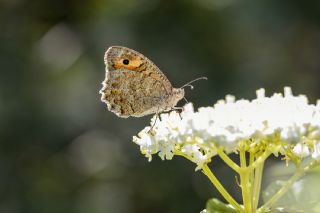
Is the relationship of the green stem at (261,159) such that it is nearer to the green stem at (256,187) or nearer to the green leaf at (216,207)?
the green stem at (256,187)

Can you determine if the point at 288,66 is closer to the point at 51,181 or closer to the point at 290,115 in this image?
the point at 51,181

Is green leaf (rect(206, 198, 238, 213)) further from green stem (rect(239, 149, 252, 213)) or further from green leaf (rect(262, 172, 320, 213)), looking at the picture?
green leaf (rect(262, 172, 320, 213))

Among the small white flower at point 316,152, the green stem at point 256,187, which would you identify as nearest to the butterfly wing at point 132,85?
the green stem at point 256,187

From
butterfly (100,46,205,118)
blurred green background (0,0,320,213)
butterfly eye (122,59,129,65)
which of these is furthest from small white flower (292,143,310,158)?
blurred green background (0,0,320,213)

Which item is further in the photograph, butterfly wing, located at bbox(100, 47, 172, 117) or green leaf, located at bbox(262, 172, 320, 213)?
butterfly wing, located at bbox(100, 47, 172, 117)

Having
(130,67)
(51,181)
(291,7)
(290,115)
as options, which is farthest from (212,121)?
(51,181)

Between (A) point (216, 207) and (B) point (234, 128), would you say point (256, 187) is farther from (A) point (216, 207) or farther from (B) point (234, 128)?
(B) point (234, 128)
